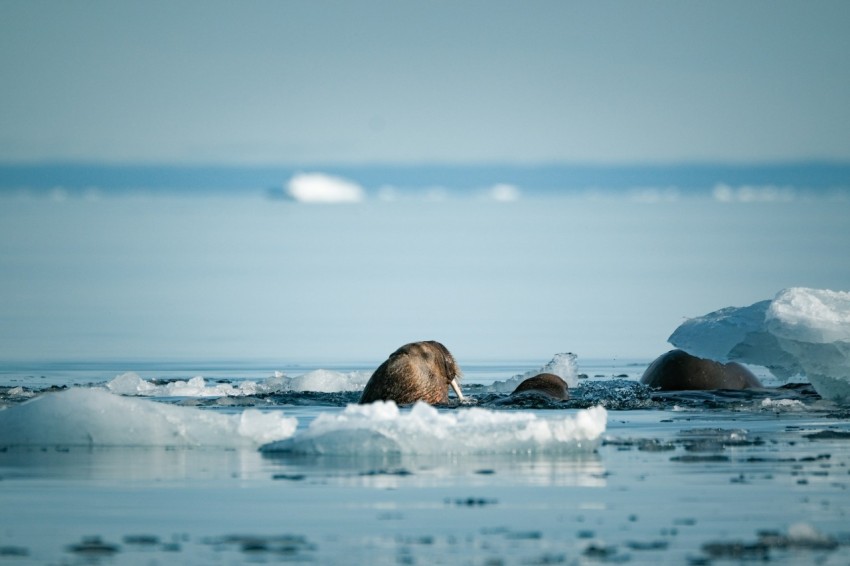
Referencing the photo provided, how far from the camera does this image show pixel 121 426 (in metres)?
10.2

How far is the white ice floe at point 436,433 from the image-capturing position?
30.7 feet

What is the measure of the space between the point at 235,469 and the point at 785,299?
36.7ft

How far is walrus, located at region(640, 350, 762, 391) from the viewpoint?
71.8ft

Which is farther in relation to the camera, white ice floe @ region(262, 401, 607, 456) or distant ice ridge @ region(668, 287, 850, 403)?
distant ice ridge @ region(668, 287, 850, 403)

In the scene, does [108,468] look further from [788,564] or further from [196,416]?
[788,564]

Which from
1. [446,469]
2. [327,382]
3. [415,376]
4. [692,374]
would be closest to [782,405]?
[415,376]

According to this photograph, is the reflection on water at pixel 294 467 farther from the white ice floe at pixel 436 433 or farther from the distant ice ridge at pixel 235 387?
the distant ice ridge at pixel 235 387

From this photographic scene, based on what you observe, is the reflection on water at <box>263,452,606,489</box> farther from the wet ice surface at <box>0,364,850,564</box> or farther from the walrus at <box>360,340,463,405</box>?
the walrus at <box>360,340,463,405</box>

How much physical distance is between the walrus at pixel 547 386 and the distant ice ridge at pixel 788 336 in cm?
193

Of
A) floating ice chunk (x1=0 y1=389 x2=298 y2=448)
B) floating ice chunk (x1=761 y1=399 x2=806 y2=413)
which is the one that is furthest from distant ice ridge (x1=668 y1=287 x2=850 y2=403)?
floating ice chunk (x1=0 y1=389 x2=298 y2=448)

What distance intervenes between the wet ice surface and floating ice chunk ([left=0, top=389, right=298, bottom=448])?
0.17m

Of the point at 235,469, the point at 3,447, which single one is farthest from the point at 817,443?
the point at 3,447

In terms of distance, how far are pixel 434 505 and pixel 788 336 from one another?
11.4m

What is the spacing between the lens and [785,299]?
697 inches
